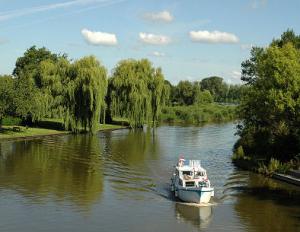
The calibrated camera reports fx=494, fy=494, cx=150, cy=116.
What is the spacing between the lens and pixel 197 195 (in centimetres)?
2862

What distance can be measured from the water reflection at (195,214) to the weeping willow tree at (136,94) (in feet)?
159

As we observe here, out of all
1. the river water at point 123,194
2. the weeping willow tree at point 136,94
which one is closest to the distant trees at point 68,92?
the weeping willow tree at point 136,94

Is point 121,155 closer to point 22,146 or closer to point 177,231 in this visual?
point 22,146

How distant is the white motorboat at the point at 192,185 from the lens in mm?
28625

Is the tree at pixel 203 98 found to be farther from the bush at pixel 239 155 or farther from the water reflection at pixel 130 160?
the bush at pixel 239 155

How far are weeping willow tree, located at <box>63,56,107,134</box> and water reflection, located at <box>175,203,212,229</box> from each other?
1563 inches

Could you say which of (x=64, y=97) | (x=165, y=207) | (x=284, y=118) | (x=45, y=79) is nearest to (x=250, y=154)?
(x=284, y=118)

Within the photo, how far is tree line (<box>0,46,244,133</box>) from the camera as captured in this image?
209ft

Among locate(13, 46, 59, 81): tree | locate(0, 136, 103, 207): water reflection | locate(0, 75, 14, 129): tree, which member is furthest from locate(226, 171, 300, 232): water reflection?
locate(13, 46, 59, 81): tree

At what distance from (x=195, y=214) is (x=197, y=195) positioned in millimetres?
1807

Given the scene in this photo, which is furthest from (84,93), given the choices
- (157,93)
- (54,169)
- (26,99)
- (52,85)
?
(54,169)

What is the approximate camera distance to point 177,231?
24.0m

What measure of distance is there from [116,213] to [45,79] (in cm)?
4742

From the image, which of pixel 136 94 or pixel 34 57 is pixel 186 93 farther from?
pixel 136 94
